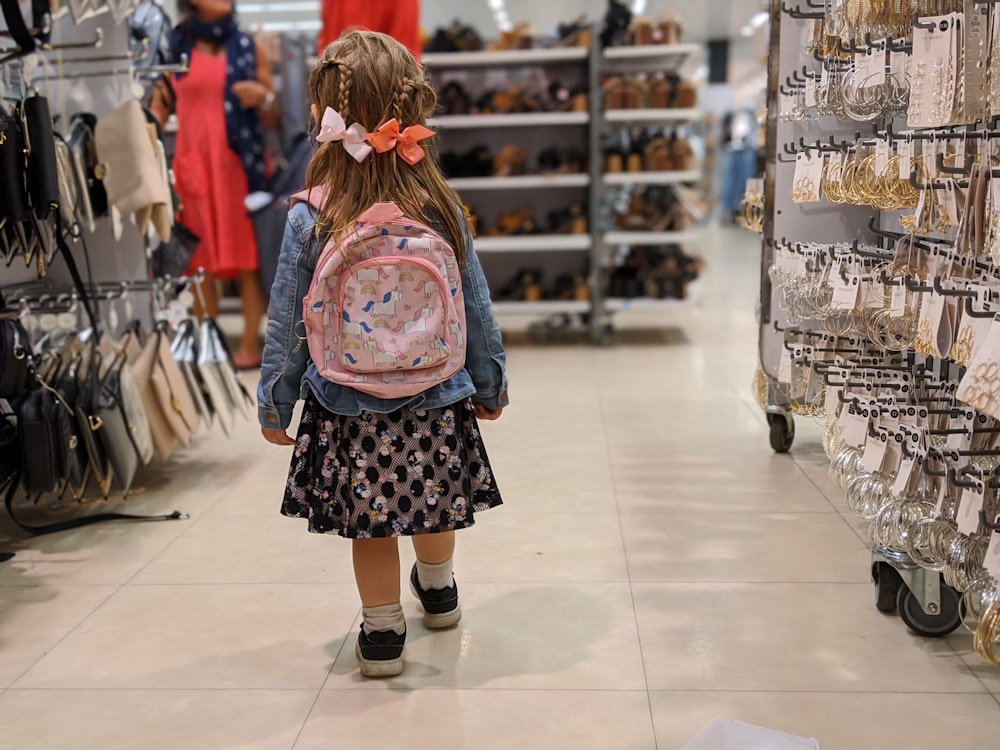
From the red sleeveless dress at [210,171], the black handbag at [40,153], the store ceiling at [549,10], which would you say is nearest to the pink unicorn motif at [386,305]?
the black handbag at [40,153]

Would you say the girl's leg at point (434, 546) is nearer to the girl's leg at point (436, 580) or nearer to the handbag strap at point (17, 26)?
the girl's leg at point (436, 580)

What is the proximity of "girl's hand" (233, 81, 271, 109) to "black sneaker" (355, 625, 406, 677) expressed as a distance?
3.79m

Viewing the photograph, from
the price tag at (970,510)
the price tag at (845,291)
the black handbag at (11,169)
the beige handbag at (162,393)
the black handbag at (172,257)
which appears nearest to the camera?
the price tag at (970,510)

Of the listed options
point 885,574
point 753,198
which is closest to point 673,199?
Answer: point 753,198

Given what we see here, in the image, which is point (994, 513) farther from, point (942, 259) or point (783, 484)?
point (783, 484)

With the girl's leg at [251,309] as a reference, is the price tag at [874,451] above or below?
above

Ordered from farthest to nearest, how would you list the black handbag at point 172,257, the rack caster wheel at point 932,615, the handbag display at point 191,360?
the black handbag at point 172,257 → the handbag display at point 191,360 → the rack caster wheel at point 932,615

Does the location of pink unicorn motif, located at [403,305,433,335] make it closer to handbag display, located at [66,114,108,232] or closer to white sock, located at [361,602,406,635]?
white sock, located at [361,602,406,635]

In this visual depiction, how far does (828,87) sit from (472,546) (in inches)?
59.5

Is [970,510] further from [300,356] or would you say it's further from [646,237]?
[646,237]

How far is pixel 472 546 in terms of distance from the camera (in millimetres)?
2768

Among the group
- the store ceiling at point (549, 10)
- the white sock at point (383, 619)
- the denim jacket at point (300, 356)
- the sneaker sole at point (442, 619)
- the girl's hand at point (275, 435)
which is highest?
the store ceiling at point (549, 10)

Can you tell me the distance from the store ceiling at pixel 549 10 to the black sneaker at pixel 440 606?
12.3m

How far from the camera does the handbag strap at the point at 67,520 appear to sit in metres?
2.83
